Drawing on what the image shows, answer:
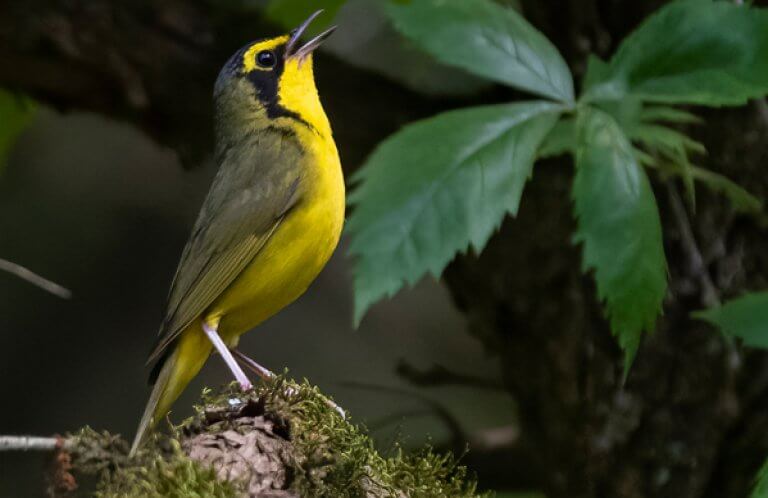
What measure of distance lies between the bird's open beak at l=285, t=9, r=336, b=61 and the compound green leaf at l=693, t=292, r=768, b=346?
5.00ft

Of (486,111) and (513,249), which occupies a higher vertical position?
(486,111)

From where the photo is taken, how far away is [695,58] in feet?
7.86

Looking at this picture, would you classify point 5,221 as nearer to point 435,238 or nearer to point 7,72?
point 7,72

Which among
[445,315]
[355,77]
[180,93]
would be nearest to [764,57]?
[355,77]

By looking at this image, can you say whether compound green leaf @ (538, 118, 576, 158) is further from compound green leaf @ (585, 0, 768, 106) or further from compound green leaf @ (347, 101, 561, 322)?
compound green leaf @ (347, 101, 561, 322)

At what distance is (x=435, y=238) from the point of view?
215 cm

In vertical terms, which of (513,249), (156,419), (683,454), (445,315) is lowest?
(445,315)

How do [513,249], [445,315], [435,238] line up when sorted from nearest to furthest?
[435,238], [513,249], [445,315]

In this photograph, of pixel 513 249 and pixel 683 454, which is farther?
pixel 513 249

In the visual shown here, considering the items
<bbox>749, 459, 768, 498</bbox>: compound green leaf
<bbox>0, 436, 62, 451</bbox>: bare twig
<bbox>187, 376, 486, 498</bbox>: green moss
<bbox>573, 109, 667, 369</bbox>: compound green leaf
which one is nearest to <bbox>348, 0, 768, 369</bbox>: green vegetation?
<bbox>573, 109, 667, 369</bbox>: compound green leaf

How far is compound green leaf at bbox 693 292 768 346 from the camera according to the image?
264 centimetres

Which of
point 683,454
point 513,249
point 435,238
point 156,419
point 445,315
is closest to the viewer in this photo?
point 435,238

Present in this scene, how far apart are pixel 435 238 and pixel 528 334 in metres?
1.91

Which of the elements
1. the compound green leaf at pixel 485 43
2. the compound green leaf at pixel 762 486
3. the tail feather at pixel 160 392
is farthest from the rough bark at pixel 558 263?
the compound green leaf at pixel 485 43
